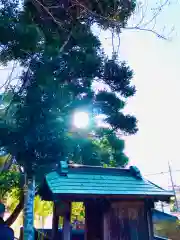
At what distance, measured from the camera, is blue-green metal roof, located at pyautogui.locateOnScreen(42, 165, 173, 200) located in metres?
5.24

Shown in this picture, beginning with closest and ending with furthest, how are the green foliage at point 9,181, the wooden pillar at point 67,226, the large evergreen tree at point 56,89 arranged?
the wooden pillar at point 67,226, the large evergreen tree at point 56,89, the green foliage at point 9,181

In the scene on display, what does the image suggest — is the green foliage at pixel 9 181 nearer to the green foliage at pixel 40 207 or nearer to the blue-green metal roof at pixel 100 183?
the green foliage at pixel 40 207

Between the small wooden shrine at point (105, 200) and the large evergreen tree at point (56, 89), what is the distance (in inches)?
36.0

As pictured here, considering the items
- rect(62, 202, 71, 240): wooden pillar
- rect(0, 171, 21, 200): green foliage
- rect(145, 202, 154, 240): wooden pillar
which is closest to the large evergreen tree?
rect(62, 202, 71, 240): wooden pillar

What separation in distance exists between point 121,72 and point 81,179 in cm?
425

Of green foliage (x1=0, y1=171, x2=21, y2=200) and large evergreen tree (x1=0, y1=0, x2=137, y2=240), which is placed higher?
large evergreen tree (x1=0, y1=0, x2=137, y2=240)

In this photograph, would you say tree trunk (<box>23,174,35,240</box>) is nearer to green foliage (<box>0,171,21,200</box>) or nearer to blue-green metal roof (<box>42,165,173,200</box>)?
blue-green metal roof (<box>42,165,173,200</box>)

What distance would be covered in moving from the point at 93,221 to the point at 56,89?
3787 millimetres

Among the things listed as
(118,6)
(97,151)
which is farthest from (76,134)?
(118,6)

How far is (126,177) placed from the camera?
672 centimetres

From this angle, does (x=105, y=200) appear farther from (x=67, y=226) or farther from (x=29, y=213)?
(x=29, y=213)

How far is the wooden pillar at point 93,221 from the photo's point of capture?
19.8 ft

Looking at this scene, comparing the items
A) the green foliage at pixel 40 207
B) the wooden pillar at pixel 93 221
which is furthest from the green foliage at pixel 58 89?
the green foliage at pixel 40 207

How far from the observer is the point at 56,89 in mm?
6926
